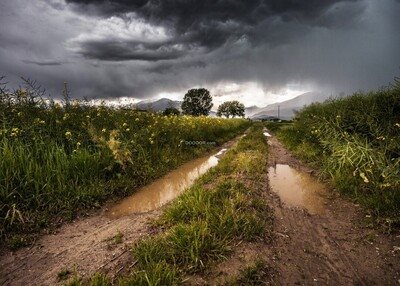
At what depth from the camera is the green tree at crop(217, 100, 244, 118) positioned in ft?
370

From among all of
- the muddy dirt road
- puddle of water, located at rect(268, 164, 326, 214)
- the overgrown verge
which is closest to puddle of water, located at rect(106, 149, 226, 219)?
the overgrown verge

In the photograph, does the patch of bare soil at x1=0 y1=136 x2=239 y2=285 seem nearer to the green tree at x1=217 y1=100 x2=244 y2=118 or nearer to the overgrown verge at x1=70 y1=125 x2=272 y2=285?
the overgrown verge at x1=70 y1=125 x2=272 y2=285

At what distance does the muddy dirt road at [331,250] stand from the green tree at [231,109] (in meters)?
108

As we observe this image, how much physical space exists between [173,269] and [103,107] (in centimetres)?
848

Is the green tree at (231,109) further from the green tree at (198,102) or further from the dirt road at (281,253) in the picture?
the dirt road at (281,253)

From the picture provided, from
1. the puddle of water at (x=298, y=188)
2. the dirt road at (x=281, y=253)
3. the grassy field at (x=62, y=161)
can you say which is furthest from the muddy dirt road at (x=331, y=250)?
the grassy field at (x=62, y=161)

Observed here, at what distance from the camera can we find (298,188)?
761cm

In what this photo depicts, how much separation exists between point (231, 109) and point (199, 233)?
4343 inches

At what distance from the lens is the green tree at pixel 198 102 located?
87.4 meters

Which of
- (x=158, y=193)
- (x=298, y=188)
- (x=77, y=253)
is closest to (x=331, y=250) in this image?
(x=298, y=188)

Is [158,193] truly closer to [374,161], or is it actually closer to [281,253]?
[281,253]

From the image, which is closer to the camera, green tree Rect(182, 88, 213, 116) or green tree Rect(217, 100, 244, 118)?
green tree Rect(182, 88, 213, 116)

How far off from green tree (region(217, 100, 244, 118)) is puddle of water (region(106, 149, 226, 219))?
10384 cm

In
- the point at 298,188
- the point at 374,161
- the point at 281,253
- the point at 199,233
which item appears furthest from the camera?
the point at 298,188
